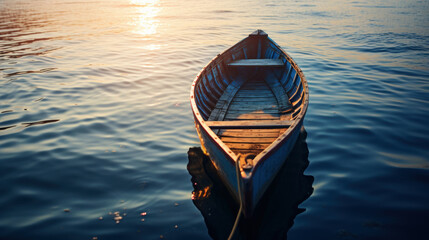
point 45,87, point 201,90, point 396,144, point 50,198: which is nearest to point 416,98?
point 396,144

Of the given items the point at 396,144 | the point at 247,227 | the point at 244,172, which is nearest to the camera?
the point at 244,172

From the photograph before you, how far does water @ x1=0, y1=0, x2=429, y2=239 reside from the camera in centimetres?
481

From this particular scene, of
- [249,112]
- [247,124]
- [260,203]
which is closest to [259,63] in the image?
[249,112]

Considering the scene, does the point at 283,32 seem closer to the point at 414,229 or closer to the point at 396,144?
the point at 396,144

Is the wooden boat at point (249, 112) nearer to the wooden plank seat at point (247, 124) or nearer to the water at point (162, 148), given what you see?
the wooden plank seat at point (247, 124)

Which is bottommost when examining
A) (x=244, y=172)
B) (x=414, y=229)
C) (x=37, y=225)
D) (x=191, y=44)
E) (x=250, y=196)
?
(x=414, y=229)

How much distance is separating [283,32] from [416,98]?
18.0 metres

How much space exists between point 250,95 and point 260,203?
210 inches

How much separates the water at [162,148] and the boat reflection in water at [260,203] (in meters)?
0.07

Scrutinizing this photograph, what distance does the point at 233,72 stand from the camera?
11.8m

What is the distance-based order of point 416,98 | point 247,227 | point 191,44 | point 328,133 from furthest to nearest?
point 191,44, point 416,98, point 328,133, point 247,227

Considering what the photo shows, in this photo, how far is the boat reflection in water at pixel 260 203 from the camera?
4543mm

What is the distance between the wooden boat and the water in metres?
0.84

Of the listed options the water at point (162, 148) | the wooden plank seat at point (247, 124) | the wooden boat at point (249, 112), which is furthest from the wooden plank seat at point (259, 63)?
the wooden plank seat at point (247, 124)
